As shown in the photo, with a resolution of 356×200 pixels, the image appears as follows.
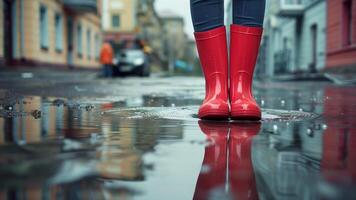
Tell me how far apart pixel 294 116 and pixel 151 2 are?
181 feet

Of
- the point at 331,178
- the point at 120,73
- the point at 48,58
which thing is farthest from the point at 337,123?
the point at 120,73

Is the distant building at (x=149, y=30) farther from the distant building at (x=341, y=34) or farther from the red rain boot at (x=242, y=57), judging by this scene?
the red rain boot at (x=242, y=57)

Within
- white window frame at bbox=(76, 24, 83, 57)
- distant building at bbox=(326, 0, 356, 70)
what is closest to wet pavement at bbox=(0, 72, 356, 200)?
distant building at bbox=(326, 0, 356, 70)

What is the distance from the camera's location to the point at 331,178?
104 centimetres

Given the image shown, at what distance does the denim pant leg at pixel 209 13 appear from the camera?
7.72ft

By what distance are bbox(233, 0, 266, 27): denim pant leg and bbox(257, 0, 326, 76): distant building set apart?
590 inches

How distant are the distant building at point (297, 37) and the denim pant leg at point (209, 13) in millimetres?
15066

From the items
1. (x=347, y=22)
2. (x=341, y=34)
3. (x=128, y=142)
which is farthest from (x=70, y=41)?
(x=128, y=142)

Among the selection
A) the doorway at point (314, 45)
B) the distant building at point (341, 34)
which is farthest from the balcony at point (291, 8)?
the distant building at point (341, 34)

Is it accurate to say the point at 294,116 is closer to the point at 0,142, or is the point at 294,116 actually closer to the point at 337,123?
the point at 337,123

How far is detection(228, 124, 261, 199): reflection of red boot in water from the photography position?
97 centimetres

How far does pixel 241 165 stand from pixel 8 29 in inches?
541

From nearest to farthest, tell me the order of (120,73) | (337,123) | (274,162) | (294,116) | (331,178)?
(331,178) → (274,162) → (337,123) → (294,116) → (120,73)

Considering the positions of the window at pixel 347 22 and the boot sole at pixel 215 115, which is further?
the window at pixel 347 22
